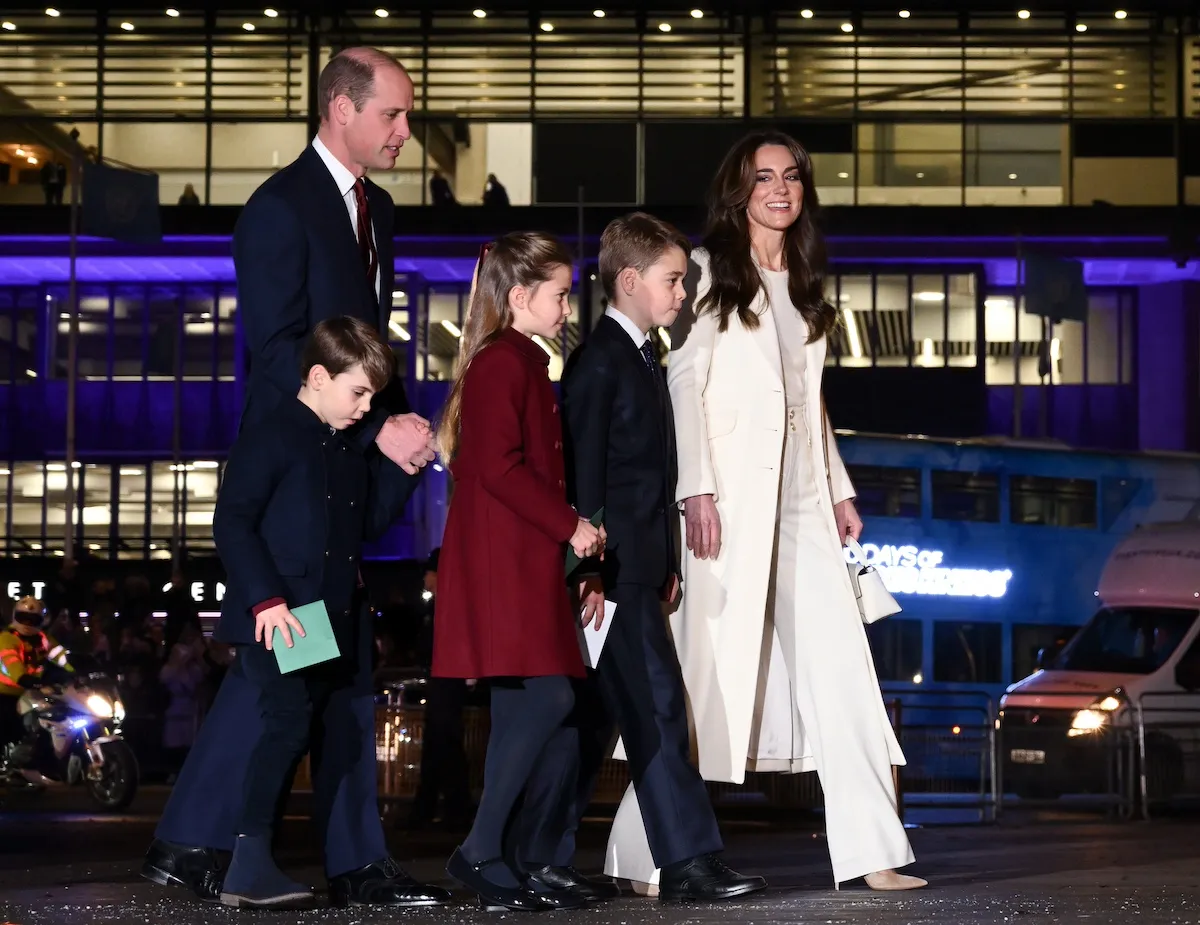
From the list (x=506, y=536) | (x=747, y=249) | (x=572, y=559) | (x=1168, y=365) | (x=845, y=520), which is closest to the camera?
(x=506, y=536)

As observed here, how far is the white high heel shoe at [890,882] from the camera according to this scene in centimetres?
643

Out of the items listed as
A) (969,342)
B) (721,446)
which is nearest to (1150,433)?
(969,342)

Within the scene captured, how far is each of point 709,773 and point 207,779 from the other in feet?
5.00

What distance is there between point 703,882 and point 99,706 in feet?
35.6

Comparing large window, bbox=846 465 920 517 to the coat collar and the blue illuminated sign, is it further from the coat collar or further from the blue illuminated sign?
the coat collar

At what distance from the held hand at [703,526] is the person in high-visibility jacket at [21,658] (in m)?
9.96

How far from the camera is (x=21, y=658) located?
1550 centimetres

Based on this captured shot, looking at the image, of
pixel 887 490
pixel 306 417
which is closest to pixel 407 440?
pixel 306 417

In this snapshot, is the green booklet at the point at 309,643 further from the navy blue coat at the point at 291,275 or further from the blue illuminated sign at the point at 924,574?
the blue illuminated sign at the point at 924,574

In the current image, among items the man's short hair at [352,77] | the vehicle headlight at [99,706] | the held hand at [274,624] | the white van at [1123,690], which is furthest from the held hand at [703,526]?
the vehicle headlight at [99,706]

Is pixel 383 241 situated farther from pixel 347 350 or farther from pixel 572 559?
pixel 572 559

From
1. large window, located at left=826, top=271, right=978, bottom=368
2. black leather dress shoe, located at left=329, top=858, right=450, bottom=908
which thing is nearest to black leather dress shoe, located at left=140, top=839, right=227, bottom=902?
black leather dress shoe, located at left=329, top=858, right=450, bottom=908

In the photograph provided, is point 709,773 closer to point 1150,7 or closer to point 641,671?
point 641,671

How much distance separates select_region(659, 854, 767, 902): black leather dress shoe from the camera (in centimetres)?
605
